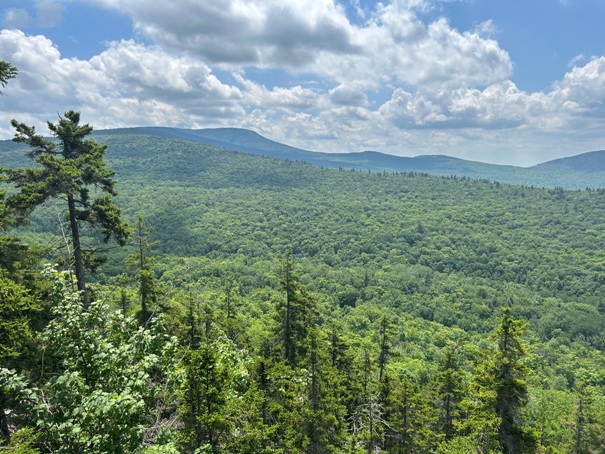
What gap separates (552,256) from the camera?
153625mm

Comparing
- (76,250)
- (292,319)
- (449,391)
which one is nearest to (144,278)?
(76,250)

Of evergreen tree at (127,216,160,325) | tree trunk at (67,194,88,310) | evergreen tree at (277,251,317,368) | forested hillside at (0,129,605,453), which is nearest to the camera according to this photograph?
forested hillside at (0,129,605,453)

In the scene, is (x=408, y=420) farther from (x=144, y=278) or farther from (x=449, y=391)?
(x=144, y=278)

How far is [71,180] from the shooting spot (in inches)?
558

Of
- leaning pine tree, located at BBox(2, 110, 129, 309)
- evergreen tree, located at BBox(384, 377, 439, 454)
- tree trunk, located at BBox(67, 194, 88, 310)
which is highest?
leaning pine tree, located at BBox(2, 110, 129, 309)

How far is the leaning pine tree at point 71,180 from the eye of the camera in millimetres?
13680

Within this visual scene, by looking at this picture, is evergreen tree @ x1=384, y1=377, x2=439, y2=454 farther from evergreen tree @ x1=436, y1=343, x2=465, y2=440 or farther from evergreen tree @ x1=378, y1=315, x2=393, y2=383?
evergreen tree @ x1=378, y1=315, x2=393, y2=383

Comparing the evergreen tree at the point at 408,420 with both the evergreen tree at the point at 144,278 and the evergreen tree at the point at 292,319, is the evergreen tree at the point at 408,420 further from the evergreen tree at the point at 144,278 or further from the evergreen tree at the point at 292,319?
the evergreen tree at the point at 144,278

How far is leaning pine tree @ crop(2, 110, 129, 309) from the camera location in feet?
44.9

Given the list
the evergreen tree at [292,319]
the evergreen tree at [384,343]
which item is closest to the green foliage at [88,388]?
the evergreen tree at [292,319]

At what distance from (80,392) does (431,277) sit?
145 m

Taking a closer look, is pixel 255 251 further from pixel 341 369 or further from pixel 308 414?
pixel 308 414

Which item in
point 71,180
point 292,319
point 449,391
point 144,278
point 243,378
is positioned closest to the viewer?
point 243,378

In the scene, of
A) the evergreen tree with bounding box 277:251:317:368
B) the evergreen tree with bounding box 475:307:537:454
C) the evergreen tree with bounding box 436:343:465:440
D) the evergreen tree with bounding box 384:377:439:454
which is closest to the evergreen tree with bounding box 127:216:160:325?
the evergreen tree with bounding box 277:251:317:368
